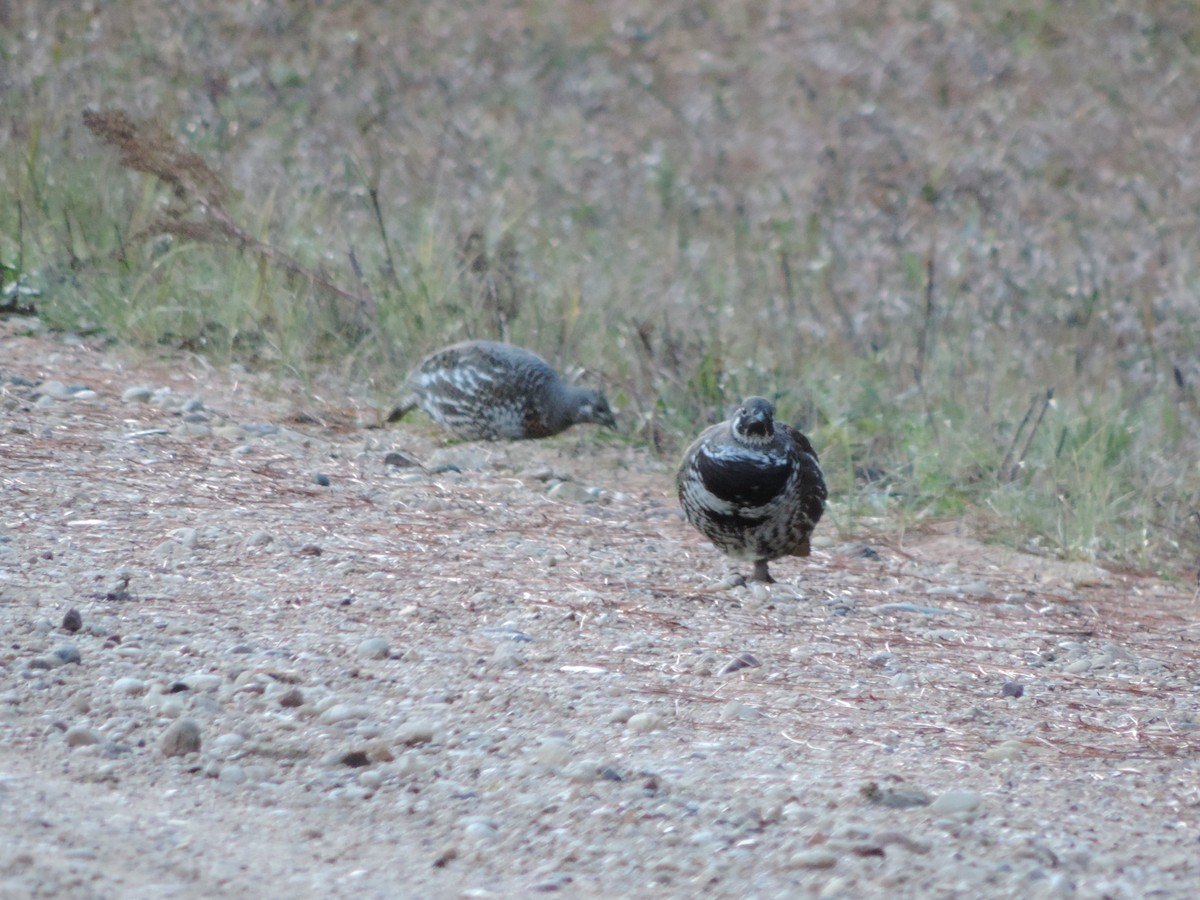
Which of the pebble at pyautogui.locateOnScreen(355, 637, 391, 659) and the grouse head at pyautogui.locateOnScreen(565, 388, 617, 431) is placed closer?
the pebble at pyautogui.locateOnScreen(355, 637, 391, 659)

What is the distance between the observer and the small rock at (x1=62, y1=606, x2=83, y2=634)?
4266mm

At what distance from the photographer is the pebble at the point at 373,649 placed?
436 cm

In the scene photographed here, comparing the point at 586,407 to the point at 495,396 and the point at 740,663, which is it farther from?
the point at 740,663

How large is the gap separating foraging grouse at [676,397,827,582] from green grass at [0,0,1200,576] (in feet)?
4.07

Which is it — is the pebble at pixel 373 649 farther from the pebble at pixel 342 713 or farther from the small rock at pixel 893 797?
the small rock at pixel 893 797

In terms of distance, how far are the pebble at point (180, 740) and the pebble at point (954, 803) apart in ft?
5.37

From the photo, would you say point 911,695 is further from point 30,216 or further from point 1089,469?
point 30,216

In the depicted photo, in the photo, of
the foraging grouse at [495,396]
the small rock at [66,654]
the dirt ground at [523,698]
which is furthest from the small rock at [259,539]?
the foraging grouse at [495,396]

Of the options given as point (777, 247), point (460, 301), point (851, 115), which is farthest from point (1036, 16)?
point (460, 301)

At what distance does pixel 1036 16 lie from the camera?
19.9 m

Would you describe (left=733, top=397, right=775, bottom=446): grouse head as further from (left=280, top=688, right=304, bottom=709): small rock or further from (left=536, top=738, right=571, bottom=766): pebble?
(left=280, top=688, right=304, bottom=709): small rock

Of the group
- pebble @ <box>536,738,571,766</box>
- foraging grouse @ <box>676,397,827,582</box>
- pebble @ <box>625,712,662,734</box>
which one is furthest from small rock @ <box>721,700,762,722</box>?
foraging grouse @ <box>676,397,827,582</box>

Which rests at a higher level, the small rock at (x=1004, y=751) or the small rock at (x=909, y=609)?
the small rock at (x=1004, y=751)

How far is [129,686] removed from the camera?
3.95 m
